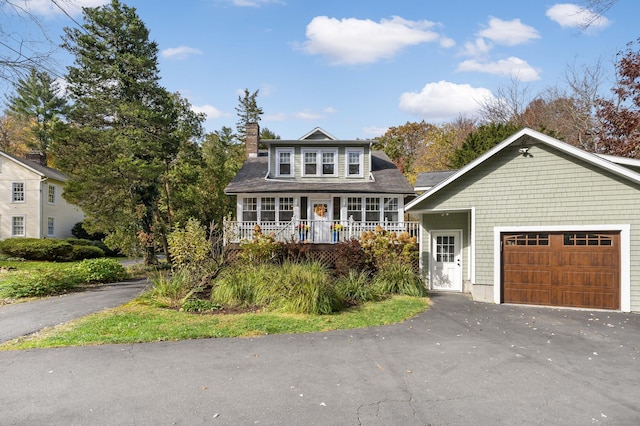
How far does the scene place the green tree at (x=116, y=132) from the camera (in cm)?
1823

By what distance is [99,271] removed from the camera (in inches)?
605

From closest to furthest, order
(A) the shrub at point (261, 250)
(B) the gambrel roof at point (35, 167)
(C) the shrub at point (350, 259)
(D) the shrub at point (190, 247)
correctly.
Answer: (D) the shrub at point (190, 247) < (A) the shrub at point (261, 250) < (C) the shrub at point (350, 259) < (B) the gambrel roof at point (35, 167)

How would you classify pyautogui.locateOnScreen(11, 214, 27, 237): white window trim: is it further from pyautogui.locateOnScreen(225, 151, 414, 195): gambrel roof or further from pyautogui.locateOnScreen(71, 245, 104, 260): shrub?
pyautogui.locateOnScreen(225, 151, 414, 195): gambrel roof

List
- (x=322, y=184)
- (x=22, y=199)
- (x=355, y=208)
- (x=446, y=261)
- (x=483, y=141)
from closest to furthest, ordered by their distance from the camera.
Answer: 1. (x=446, y=261)
2. (x=355, y=208)
3. (x=322, y=184)
4. (x=483, y=141)
5. (x=22, y=199)

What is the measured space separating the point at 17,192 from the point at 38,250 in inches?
365

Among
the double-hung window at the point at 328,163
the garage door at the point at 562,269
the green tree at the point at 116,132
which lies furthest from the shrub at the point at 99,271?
the garage door at the point at 562,269

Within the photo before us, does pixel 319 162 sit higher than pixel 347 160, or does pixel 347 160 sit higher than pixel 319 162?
pixel 347 160

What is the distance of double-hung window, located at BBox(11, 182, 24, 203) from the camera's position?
27.8 meters

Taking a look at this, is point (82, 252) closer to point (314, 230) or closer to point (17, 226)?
point (17, 226)

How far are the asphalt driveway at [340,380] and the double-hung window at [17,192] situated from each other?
1085 inches

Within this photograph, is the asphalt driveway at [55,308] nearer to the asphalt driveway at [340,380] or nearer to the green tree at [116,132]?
the asphalt driveway at [340,380]

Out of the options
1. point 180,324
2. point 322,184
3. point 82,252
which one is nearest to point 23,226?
point 82,252

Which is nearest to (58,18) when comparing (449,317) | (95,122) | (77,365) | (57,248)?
(77,365)

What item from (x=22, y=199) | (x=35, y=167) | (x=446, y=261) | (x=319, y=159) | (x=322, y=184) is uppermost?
(x=35, y=167)
